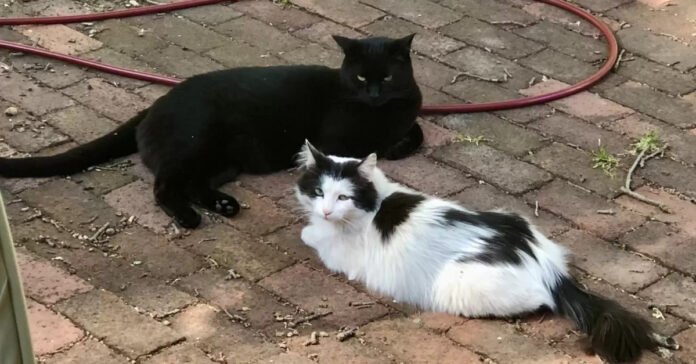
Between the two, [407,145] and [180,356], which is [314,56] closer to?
[407,145]

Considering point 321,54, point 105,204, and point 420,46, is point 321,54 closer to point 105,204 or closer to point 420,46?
point 420,46

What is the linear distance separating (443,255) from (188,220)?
88cm

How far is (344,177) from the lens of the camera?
3148 mm

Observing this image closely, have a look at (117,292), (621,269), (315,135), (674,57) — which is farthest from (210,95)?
(674,57)

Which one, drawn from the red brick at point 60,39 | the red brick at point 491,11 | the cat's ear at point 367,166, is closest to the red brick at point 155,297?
the cat's ear at point 367,166

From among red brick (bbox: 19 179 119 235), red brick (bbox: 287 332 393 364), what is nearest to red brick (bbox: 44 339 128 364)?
red brick (bbox: 287 332 393 364)

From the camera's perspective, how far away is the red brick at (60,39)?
4.51 metres

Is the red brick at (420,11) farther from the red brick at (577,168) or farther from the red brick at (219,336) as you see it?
the red brick at (219,336)

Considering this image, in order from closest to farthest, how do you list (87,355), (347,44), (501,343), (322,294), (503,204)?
1. (87,355)
2. (501,343)
3. (322,294)
4. (503,204)
5. (347,44)

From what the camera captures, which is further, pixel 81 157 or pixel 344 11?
pixel 344 11

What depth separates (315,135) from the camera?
3.76m

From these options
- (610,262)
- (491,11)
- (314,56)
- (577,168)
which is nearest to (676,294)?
(610,262)

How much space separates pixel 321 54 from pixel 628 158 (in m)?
1.42

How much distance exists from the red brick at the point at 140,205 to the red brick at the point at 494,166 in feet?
3.41
